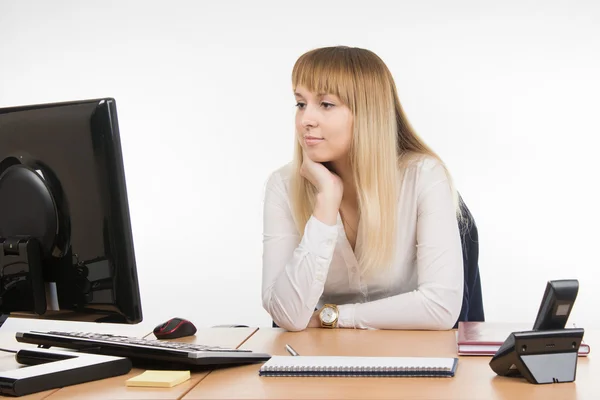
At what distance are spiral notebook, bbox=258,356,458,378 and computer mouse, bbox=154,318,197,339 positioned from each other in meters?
0.47

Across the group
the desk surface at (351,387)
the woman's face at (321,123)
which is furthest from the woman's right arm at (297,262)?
the desk surface at (351,387)

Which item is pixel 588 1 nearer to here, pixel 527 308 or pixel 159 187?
pixel 527 308

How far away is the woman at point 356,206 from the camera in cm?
196

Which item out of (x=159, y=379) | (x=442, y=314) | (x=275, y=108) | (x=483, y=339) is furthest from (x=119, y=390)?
(x=275, y=108)

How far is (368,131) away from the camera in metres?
2.09

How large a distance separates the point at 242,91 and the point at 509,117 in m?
1.47

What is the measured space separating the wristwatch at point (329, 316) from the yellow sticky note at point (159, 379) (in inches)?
24.6

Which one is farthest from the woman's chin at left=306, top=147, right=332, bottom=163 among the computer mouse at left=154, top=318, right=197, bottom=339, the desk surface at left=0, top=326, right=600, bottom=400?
the desk surface at left=0, top=326, right=600, bottom=400

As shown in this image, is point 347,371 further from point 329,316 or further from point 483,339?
point 329,316

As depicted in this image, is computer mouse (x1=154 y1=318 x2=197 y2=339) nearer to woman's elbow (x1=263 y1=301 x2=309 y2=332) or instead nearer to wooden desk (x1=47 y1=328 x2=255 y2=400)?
woman's elbow (x1=263 y1=301 x2=309 y2=332)

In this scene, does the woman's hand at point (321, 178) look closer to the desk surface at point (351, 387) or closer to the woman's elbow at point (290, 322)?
the woman's elbow at point (290, 322)

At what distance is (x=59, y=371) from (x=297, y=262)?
2.63ft

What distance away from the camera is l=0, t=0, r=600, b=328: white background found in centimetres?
421

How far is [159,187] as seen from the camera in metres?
4.56
